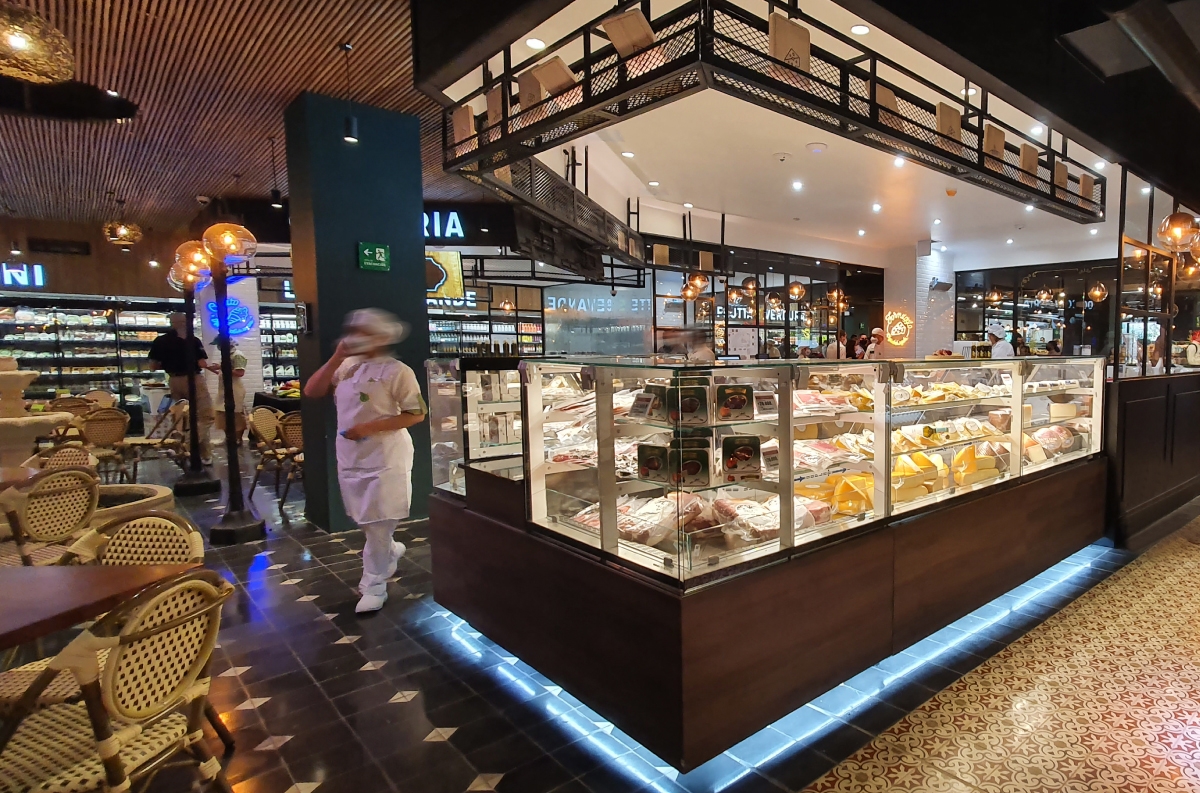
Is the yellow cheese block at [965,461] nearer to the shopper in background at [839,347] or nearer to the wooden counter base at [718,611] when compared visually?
the wooden counter base at [718,611]

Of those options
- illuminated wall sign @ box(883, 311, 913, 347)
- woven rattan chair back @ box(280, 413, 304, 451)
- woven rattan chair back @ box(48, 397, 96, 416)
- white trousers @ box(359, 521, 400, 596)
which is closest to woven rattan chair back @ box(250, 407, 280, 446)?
woven rattan chair back @ box(280, 413, 304, 451)

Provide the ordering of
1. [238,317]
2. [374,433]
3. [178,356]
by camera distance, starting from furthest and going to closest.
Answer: [238,317]
[178,356]
[374,433]

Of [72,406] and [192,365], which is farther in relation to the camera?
[72,406]

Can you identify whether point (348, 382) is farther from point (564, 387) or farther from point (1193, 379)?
point (1193, 379)

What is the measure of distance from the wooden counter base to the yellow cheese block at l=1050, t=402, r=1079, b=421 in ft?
4.00

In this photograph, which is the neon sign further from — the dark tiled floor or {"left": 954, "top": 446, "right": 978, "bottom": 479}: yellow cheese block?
{"left": 954, "top": 446, "right": 978, "bottom": 479}: yellow cheese block

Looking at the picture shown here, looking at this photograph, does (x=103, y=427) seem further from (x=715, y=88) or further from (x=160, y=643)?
(x=715, y=88)

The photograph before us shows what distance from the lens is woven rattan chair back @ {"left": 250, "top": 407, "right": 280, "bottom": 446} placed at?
21.8 ft

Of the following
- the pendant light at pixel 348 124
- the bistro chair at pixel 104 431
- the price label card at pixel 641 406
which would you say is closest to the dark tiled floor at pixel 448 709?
the price label card at pixel 641 406

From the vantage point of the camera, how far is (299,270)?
220 inches

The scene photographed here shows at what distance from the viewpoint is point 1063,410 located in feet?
15.1

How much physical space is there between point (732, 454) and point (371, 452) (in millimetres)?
2391

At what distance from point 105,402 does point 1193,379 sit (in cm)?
1376

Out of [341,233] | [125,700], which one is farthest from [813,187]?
[125,700]
